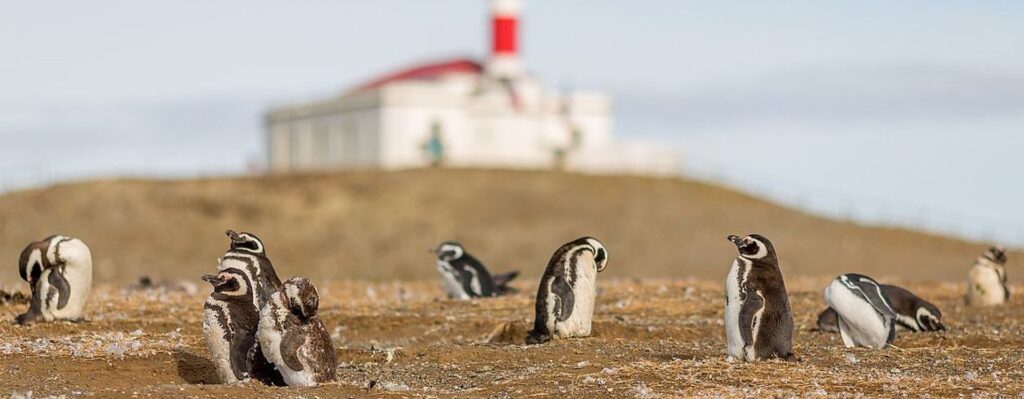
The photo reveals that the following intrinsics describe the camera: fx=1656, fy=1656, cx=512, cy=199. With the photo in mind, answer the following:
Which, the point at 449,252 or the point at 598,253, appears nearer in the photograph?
the point at 598,253

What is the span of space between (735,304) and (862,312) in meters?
2.61

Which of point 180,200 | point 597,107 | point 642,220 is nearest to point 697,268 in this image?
point 642,220

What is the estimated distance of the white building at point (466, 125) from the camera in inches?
2564

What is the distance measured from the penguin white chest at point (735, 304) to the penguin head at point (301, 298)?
143 inches

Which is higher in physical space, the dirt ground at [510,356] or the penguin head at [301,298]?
the penguin head at [301,298]

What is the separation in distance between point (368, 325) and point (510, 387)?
672cm

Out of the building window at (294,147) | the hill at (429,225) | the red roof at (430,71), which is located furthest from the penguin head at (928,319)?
the building window at (294,147)

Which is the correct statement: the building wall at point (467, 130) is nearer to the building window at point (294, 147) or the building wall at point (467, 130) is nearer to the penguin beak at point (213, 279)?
the building window at point (294, 147)

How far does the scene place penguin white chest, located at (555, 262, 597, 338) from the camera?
639 inches

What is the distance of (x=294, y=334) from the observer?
12.5m

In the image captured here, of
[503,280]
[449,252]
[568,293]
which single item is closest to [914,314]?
[568,293]

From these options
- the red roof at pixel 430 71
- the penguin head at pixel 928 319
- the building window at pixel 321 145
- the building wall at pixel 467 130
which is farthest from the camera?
the red roof at pixel 430 71

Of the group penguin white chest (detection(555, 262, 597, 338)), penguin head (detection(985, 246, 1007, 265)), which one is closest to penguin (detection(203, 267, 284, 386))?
penguin white chest (detection(555, 262, 597, 338))

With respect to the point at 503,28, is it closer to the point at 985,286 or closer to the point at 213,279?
the point at 985,286
